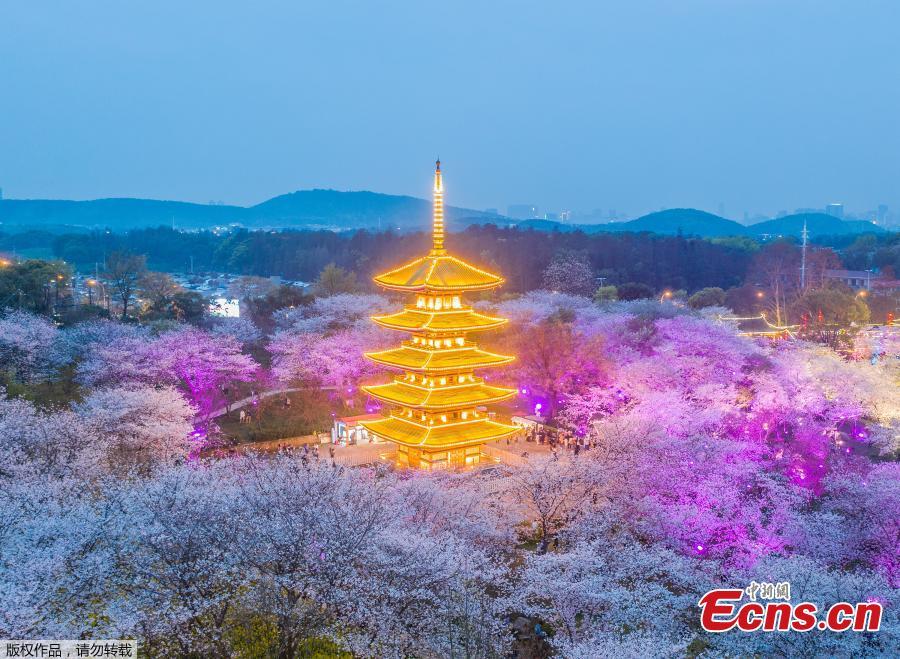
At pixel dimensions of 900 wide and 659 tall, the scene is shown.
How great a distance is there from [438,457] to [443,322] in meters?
5.41

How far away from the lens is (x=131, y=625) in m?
12.6

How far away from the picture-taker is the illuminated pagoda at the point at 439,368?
25.3 meters

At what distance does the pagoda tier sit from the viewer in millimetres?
25250

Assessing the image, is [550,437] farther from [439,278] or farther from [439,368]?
[439,278]

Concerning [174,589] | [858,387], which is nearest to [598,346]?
[858,387]

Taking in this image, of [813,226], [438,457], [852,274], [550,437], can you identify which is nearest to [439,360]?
[438,457]

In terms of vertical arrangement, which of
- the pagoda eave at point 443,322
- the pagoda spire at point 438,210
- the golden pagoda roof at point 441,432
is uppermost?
the pagoda spire at point 438,210

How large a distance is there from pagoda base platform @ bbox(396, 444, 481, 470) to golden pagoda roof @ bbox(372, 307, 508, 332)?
4.78 m

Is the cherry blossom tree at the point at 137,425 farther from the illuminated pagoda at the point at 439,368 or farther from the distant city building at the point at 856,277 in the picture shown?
the distant city building at the point at 856,277

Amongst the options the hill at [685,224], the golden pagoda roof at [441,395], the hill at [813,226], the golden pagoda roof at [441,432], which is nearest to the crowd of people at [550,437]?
the golden pagoda roof at [441,432]

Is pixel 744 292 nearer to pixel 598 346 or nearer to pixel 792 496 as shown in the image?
pixel 598 346

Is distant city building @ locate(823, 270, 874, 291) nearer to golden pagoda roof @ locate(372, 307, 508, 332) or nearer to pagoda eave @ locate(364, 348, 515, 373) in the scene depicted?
pagoda eave @ locate(364, 348, 515, 373)

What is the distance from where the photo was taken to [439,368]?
25.1 meters

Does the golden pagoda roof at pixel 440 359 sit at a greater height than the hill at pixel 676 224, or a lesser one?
lesser
